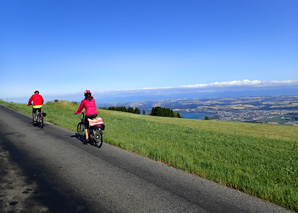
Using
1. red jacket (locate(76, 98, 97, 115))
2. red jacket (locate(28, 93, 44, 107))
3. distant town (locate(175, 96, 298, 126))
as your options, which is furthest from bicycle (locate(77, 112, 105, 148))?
distant town (locate(175, 96, 298, 126))

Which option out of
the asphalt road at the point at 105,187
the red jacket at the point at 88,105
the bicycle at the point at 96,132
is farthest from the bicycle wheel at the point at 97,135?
the asphalt road at the point at 105,187

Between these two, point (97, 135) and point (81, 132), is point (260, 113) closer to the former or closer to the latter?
point (81, 132)

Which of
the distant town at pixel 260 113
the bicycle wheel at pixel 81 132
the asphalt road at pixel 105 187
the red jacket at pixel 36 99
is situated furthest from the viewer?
the distant town at pixel 260 113

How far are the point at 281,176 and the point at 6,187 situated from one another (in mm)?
7147

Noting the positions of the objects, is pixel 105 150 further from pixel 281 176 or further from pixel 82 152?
pixel 281 176

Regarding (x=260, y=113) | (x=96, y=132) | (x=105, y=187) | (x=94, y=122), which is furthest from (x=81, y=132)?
(x=260, y=113)

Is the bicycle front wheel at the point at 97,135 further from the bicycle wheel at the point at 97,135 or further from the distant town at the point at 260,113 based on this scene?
the distant town at the point at 260,113

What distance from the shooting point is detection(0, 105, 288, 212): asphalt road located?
142 inches

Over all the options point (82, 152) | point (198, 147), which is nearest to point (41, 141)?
point (82, 152)

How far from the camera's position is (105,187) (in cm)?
440

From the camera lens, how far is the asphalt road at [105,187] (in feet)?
11.9

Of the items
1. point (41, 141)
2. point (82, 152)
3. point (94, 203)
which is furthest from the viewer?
point (41, 141)

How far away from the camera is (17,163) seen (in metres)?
5.99

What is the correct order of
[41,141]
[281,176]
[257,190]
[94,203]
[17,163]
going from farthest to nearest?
[41,141]
[17,163]
[281,176]
[257,190]
[94,203]
